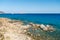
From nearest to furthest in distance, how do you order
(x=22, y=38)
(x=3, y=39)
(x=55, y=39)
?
(x=3, y=39) < (x=22, y=38) < (x=55, y=39)

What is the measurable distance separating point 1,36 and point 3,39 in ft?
1.59

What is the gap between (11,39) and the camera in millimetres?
12430

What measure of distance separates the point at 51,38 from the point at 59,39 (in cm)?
61

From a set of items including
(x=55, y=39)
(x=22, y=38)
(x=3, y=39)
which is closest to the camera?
(x=3, y=39)

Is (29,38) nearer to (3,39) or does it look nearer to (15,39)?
(15,39)

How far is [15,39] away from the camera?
12.6m

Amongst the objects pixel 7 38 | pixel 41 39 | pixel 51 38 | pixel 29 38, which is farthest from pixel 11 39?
pixel 51 38

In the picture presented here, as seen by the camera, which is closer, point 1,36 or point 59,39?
point 1,36

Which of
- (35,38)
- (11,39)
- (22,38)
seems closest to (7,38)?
(11,39)

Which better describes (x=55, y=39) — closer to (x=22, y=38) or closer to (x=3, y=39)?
(x=22, y=38)

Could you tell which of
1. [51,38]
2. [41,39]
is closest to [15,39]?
[41,39]

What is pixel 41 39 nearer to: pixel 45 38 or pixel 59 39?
pixel 45 38

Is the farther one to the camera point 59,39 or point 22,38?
point 59,39

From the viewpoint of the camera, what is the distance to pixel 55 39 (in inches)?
546
